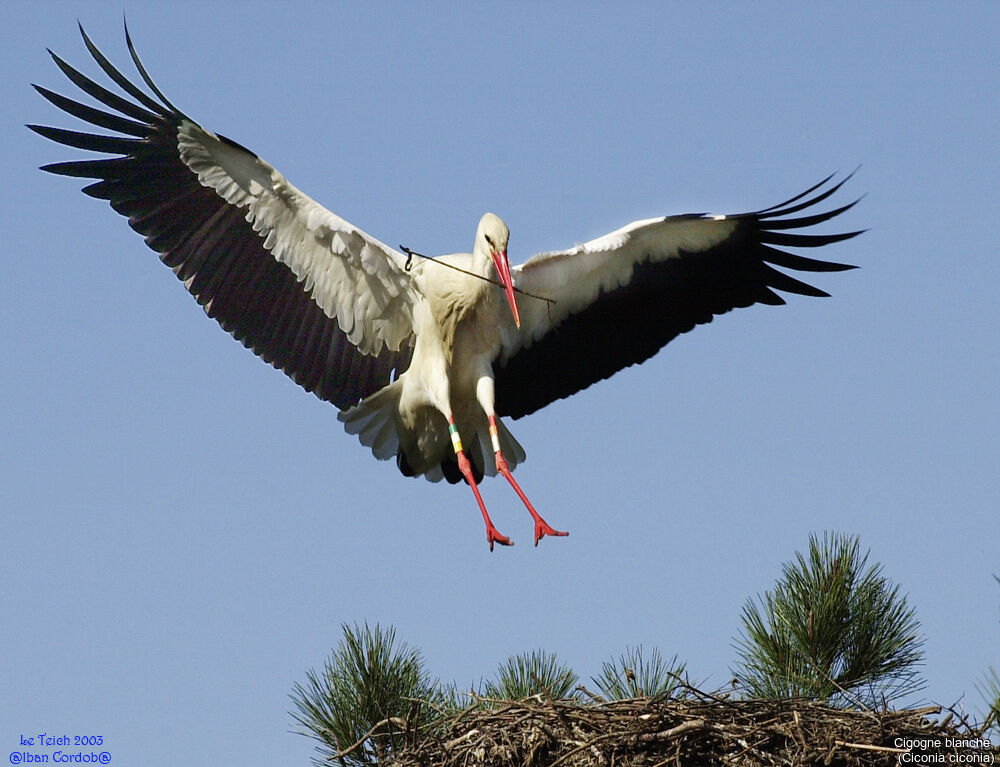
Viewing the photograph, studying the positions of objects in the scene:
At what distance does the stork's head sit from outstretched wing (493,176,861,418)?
0.88ft

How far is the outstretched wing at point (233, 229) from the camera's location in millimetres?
8148

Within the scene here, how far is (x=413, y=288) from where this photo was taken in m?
8.43

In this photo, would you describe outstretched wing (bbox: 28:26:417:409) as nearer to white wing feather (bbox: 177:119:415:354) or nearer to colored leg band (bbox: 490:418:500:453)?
white wing feather (bbox: 177:119:415:354)

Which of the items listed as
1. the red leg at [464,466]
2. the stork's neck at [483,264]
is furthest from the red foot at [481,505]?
the stork's neck at [483,264]

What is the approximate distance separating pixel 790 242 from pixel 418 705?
3.40m

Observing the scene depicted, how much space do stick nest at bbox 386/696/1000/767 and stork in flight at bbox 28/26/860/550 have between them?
1947mm

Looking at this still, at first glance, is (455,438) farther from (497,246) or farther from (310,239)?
(310,239)

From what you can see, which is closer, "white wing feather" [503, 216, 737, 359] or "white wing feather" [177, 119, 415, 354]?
"white wing feather" [177, 119, 415, 354]

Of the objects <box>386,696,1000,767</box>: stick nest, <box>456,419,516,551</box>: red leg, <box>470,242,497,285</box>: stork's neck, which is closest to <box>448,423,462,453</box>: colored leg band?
<box>456,419,516,551</box>: red leg

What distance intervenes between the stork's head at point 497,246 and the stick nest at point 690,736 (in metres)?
2.58

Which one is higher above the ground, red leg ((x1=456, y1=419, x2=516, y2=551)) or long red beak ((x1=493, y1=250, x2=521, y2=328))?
long red beak ((x1=493, y1=250, x2=521, y2=328))

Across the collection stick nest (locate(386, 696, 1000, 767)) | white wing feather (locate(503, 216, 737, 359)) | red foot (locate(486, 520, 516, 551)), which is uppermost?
white wing feather (locate(503, 216, 737, 359))

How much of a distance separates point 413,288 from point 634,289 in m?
1.24

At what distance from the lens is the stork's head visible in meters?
8.09
